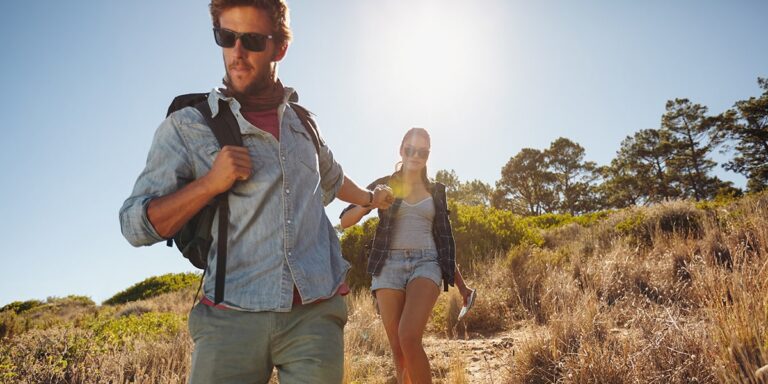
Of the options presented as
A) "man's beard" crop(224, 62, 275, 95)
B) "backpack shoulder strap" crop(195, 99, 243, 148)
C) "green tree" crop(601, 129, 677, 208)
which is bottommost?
"backpack shoulder strap" crop(195, 99, 243, 148)

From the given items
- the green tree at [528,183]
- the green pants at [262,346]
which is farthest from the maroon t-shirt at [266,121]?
the green tree at [528,183]

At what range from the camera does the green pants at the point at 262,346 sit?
1.51 meters

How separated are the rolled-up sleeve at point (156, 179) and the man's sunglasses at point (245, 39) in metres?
0.39

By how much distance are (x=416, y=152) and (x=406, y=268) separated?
1169mm

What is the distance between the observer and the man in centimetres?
150

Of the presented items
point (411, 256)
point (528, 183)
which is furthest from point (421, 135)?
point (528, 183)

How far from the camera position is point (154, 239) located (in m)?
1.50

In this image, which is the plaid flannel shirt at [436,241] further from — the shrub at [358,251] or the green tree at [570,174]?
the green tree at [570,174]

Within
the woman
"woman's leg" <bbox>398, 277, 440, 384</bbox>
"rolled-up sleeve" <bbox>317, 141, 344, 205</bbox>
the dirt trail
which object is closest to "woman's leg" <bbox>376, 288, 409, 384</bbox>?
the woman

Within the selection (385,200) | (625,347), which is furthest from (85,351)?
(625,347)

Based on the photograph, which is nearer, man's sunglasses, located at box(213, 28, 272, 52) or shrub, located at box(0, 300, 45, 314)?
man's sunglasses, located at box(213, 28, 272, 52)

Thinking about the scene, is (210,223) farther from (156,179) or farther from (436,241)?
(436,241)

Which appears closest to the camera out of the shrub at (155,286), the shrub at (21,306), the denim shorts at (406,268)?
the denim shorts at (406,268)

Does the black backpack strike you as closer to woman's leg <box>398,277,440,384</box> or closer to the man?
the man
